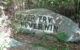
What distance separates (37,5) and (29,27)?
1.66m

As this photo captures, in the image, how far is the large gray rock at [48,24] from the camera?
7.50 metres

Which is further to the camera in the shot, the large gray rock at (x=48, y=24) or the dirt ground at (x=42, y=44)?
the large gray rock at (x=48, y=24)

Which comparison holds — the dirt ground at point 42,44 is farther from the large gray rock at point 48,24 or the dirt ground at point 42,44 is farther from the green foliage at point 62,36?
the large gray rock at point 48,24

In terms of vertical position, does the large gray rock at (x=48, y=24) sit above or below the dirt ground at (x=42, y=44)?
above

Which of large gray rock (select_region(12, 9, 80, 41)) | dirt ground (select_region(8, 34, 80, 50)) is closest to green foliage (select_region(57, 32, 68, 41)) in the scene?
large gray rock (select_region(12, 9, 80, 41))

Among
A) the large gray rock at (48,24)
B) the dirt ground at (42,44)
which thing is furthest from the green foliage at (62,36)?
the dirt ground at (42,44)

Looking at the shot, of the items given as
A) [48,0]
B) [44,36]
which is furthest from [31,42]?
[48,0]

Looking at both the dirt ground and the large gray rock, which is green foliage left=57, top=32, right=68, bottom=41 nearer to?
the large gray rock

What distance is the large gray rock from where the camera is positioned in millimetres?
7496

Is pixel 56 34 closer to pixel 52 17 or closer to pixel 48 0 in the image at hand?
pixel 52 17

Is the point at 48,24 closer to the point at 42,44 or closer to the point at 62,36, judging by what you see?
the point at 62,36

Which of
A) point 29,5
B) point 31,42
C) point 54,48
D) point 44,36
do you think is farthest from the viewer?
point 29,5

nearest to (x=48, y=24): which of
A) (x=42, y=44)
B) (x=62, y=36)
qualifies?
(x=62, y=36)

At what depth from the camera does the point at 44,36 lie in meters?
7.73
